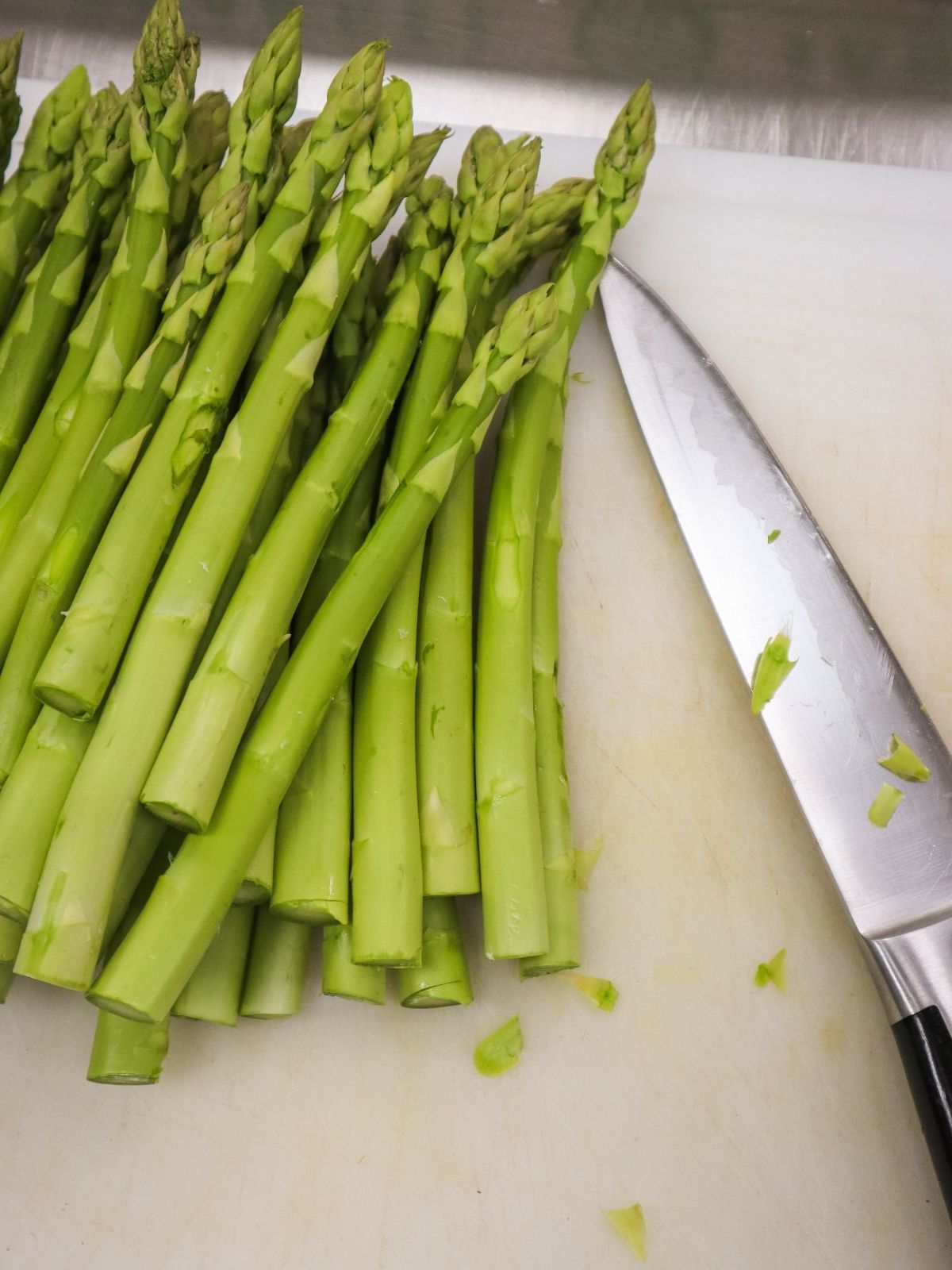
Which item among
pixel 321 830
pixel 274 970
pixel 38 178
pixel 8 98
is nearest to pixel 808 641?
pixel 321 830

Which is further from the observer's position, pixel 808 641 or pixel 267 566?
pixel 808 641

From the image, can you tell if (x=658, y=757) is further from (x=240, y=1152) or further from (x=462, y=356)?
(x=240, y=1152)

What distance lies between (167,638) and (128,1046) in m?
0.62

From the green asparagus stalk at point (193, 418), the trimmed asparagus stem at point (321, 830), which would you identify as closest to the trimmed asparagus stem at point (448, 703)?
the trimmed asparagus stem at point (321, 830)

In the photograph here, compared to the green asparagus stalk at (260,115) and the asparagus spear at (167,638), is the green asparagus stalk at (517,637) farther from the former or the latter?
the green asparagus stalk at (260,115)

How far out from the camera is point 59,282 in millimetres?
1803

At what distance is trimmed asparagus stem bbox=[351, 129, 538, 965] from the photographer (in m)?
1.48

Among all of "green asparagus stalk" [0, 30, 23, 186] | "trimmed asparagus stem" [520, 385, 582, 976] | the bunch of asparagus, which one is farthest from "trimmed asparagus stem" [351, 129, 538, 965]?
"green asparagus stalk" [0, 30, 23, 186]

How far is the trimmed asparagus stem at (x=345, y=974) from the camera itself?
1.55m

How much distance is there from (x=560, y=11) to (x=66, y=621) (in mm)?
2377

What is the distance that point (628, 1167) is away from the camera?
1.58m

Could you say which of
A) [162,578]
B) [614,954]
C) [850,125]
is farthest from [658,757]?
[850,125]

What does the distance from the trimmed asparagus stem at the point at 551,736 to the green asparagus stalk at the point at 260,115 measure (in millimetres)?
682

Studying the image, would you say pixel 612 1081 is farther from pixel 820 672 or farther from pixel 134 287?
pixel 134 287
